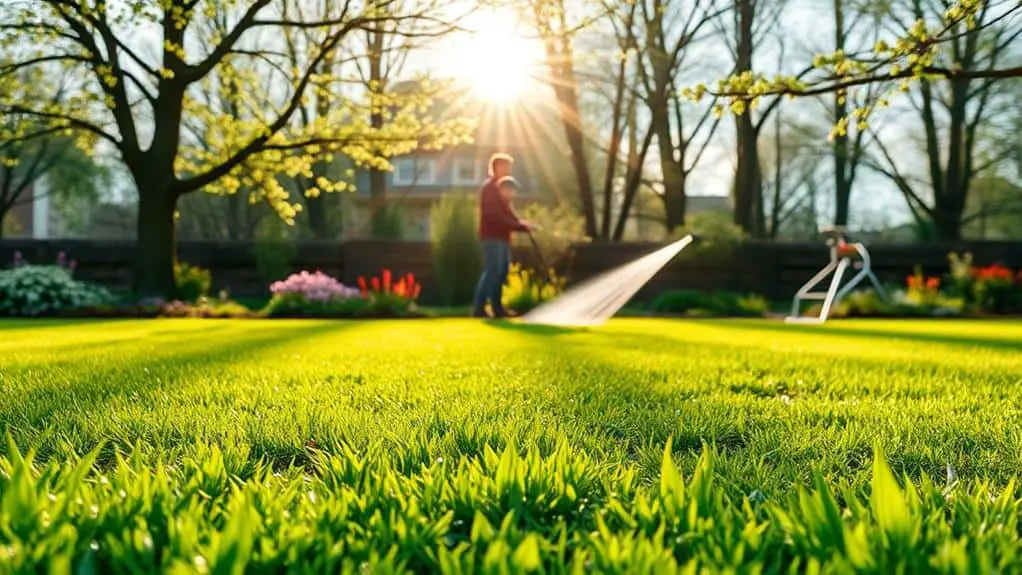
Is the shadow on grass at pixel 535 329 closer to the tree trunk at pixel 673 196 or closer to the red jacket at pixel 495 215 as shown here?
the red jacket at pixel 495 215

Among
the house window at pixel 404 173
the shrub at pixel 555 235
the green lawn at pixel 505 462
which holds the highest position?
the house window at pixel 404 173

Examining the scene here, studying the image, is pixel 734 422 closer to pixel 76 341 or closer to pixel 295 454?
pixel 295 454

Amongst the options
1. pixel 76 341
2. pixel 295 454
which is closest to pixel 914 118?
pixel 76 341

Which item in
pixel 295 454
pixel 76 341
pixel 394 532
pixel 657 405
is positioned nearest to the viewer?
pixel 394 532

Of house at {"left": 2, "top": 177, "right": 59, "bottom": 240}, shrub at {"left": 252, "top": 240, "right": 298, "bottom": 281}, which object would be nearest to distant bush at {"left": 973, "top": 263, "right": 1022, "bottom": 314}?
shrub at {"left": 252, "top": 240, "right": 298, "bottom": 281}

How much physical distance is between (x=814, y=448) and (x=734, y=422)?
1.78ft

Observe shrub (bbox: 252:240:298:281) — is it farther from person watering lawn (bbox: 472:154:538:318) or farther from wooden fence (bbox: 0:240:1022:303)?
person watering lawn (bbox: 472:154:538:318)

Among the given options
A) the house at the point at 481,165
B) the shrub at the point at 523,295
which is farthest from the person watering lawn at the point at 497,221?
the house at the point at 481,165

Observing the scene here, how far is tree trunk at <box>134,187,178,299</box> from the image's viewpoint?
47.2 feet

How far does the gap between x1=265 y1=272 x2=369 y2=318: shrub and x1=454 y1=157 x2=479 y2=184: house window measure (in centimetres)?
3079

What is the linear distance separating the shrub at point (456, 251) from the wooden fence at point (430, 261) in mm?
1071

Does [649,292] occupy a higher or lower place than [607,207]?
lower

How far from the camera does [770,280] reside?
2005 centimetres

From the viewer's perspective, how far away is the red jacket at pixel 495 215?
447 inches
